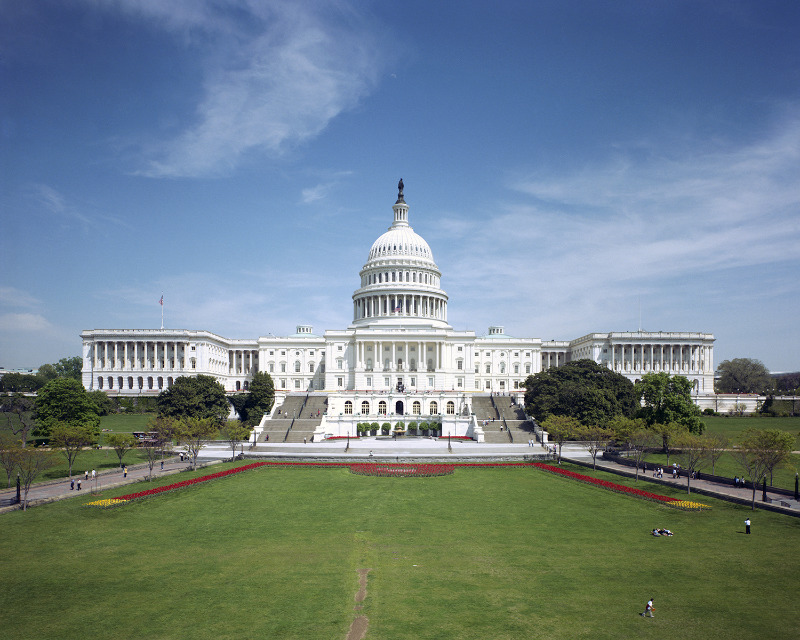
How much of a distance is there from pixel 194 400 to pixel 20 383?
282 ft

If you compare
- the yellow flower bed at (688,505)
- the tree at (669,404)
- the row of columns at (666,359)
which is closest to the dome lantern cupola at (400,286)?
the row of columns at (666,359)

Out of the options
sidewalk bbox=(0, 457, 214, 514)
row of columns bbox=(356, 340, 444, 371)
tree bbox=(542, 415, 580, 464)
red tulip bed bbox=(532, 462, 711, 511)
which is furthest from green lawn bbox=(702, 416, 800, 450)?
sidewalk bbox=(0, 457, 214, 514)

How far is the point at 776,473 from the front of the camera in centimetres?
5394

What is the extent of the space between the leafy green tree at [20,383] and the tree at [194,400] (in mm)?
74488

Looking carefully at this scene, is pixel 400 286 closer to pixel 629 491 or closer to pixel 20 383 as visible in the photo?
pixel 20 383

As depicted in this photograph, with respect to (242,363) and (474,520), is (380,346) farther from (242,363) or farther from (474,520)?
(474,520)

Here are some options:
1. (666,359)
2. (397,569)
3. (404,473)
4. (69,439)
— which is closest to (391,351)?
(666,359)

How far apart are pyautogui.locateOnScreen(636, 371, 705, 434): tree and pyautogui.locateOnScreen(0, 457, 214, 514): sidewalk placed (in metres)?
51.5

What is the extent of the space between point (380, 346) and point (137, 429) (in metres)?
47.7

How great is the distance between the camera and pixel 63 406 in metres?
72.9

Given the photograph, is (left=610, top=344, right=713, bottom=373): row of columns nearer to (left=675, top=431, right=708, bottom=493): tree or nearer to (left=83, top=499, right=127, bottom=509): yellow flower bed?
(left=675, top=431, right=708, bottom=493): tree

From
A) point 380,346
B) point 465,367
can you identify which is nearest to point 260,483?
point 380,346

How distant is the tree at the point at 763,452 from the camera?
42.5 metres

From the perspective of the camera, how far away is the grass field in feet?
71.1
